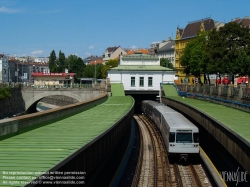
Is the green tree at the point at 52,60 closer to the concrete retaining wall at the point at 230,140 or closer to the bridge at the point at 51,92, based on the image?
the bridge at the point at 51,92

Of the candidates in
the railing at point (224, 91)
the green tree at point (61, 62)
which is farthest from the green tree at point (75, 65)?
the railing at point (224, 91)

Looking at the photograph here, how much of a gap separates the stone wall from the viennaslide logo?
5409 cm

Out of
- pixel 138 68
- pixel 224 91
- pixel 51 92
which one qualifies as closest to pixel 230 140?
pixel 224 91

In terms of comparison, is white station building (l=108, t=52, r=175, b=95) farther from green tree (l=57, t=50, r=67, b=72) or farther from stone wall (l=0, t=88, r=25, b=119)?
green tree (l=57, t=50, r=67, b=72)

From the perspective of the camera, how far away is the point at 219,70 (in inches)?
2165

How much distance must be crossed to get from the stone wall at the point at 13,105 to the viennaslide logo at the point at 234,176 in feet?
177

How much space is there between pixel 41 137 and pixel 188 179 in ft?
36.2

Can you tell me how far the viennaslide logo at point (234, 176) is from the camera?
19.5 m

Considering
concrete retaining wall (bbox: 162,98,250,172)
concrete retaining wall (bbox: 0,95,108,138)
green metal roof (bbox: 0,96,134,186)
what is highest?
concrete retaining wall (bbox: 0,95,108,138)

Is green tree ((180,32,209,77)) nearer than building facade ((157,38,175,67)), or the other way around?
green tree ((180,32,209,77))

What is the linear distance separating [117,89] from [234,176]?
160 ft

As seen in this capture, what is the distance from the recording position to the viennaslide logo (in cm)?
1955

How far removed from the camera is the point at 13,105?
3054 inches

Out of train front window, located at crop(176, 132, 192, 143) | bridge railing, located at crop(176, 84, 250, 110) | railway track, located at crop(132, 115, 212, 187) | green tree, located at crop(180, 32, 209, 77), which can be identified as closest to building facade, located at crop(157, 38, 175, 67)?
green tree, located at crop(180, 32, 209, 77)
